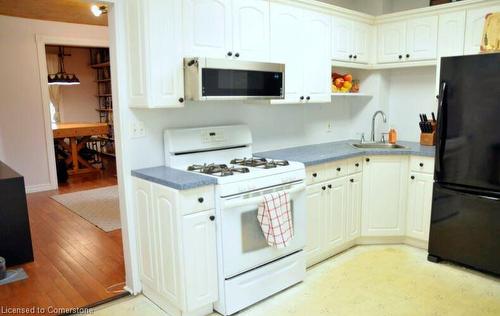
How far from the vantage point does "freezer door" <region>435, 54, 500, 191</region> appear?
8.88 feet

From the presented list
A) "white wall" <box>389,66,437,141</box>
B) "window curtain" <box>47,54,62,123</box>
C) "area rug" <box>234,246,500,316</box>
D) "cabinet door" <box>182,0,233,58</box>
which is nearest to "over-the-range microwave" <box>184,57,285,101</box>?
"cabinet door" <box>182,0,233,58</box>

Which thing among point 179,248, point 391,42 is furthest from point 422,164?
point 179,248

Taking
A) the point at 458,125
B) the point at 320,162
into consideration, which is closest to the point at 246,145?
the point at 320,162

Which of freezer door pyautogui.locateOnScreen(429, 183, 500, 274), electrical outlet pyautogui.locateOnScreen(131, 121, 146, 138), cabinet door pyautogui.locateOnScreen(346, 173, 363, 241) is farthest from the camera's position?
cabinet door pyautogui.locateOnScreen(346, 173, 363, 241)

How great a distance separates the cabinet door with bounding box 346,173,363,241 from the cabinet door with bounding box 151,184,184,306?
170cm

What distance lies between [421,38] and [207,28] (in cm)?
222

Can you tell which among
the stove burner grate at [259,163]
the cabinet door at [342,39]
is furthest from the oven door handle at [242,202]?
the cabinet door at [342,39]

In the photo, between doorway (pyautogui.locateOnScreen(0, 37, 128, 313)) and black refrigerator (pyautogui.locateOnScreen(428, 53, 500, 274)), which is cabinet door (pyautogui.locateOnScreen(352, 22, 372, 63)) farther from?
doorway (pyautogui.locateOnScreen(0, 37, 128, 313))

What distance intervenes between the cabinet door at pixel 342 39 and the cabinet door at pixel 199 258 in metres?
2.09

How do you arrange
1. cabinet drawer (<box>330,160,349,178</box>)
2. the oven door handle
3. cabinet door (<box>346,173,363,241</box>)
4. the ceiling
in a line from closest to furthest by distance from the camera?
the oven door handle < cabinet drawer (<box>330,160,349,178</box>) < cabinet door (<box>346,173,363,241</box>) < the ceiling

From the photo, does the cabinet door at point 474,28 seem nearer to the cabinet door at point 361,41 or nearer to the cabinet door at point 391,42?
the cabinet door at point 391,42

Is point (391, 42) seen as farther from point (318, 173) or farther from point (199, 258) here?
point (199, 258)

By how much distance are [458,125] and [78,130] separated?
5872 mm

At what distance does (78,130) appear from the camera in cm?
658
